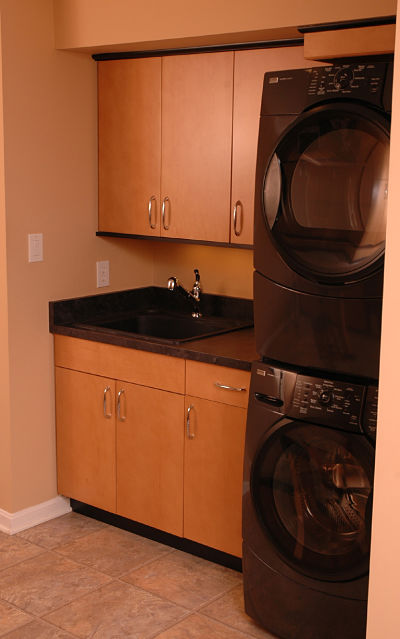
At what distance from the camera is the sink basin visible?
12.2ft

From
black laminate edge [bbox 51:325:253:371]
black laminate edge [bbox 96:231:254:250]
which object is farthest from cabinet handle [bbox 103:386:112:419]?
black laminate edge [bbox 96:231:254:250]

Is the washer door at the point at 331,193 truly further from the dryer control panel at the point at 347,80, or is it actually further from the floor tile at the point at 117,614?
the floor tile at the point at 117,614

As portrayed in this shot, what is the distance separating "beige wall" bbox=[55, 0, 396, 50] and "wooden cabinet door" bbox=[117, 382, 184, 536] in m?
1.43

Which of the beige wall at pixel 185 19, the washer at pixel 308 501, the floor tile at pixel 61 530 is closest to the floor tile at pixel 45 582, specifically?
the floor tile at pixel 61 530

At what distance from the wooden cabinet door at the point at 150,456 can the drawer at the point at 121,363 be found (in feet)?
0.15

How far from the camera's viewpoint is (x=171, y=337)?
3.93m

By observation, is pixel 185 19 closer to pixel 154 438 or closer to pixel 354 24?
pixel 354 24

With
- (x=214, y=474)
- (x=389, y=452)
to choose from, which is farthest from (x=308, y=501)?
(x=389, y=452)

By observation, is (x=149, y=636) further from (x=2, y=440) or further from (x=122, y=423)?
(x=2, y=440)

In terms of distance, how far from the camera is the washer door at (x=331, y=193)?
2.31 m

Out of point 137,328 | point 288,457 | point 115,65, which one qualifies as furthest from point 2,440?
point 115,65

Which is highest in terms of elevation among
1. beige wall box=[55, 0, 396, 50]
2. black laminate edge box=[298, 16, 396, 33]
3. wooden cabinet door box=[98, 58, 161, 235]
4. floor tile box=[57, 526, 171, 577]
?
beige wall box=[55, 0, 396, 50]

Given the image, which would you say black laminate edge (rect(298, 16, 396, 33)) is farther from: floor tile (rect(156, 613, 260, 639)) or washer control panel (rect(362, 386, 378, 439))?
floor tile (rect(156, 613, 260, 639))

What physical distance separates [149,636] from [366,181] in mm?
1727
